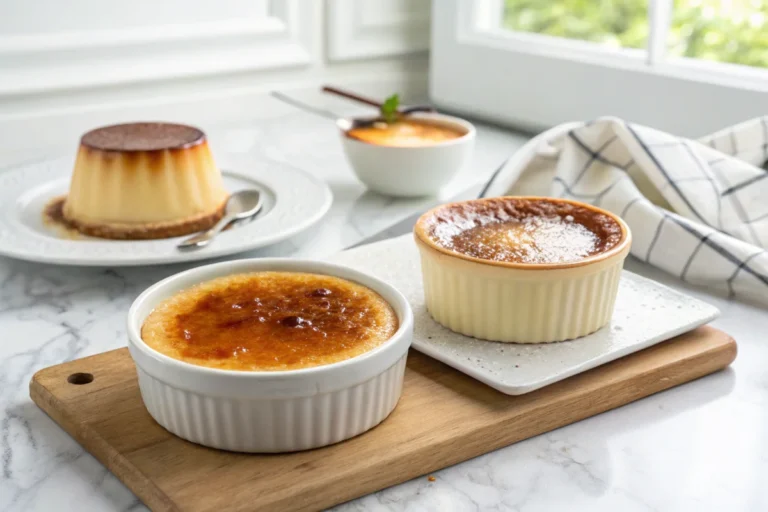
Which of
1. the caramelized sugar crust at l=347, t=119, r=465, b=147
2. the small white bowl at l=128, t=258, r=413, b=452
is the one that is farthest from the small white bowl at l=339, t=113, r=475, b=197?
the small white bowl at l=128, t=258, r=413, b=452

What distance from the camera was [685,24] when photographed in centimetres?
280

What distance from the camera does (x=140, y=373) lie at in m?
0.66

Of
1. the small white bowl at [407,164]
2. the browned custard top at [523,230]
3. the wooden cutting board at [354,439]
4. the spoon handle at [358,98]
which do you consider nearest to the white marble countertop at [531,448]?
the wooden cutting board at [354,439]

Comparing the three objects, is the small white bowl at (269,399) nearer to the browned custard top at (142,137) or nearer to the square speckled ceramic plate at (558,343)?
the square speckled ceramic plate at (558,343)

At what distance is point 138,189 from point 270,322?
1.30 ft

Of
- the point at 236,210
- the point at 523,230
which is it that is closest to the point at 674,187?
the point at 523,230

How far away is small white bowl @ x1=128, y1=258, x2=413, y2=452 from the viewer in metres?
0.61

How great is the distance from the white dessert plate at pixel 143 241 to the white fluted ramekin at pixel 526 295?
26cm

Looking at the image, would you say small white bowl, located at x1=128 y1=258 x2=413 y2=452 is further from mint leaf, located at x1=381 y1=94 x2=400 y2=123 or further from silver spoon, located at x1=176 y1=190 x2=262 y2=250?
mint leaf, located at x1=381 y1=94 x2=400 y2=123

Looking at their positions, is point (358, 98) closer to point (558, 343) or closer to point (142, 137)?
point (142, 137)

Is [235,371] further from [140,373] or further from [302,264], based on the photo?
[302,264]

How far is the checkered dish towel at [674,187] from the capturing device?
0.95 m

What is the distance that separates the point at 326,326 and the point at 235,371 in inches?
3.9

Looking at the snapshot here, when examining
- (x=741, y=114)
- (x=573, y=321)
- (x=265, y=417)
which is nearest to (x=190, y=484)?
(x=265, y=417)
